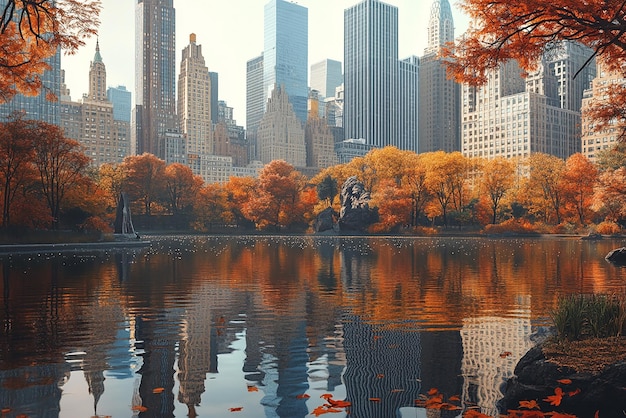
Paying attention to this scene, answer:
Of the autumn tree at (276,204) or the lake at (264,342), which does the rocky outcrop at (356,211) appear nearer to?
the autumn tree at (276,204)

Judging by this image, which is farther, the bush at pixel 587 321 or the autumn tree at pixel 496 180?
the autumn tree at pixel 496 180

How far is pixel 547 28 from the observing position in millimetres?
13227

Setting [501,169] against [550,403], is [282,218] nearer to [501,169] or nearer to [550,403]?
[501,169]

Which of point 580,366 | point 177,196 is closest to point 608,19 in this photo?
point 580,366

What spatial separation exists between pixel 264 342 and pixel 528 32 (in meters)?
8.29

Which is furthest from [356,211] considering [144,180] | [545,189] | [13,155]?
[13,155]

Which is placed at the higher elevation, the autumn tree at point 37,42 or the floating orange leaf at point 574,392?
the autumn tree at point 37,42

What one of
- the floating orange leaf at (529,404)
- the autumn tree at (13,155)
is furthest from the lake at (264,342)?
the autumn tree at (13,155)

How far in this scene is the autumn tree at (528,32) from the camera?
11211mm

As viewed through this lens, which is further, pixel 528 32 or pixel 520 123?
pixel 520 123

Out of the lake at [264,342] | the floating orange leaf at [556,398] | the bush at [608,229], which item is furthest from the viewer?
the bush at [608,229]

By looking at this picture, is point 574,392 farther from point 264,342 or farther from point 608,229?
point 608,229

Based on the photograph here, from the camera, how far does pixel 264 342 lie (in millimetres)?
11367

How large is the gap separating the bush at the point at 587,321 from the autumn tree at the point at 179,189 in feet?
324
